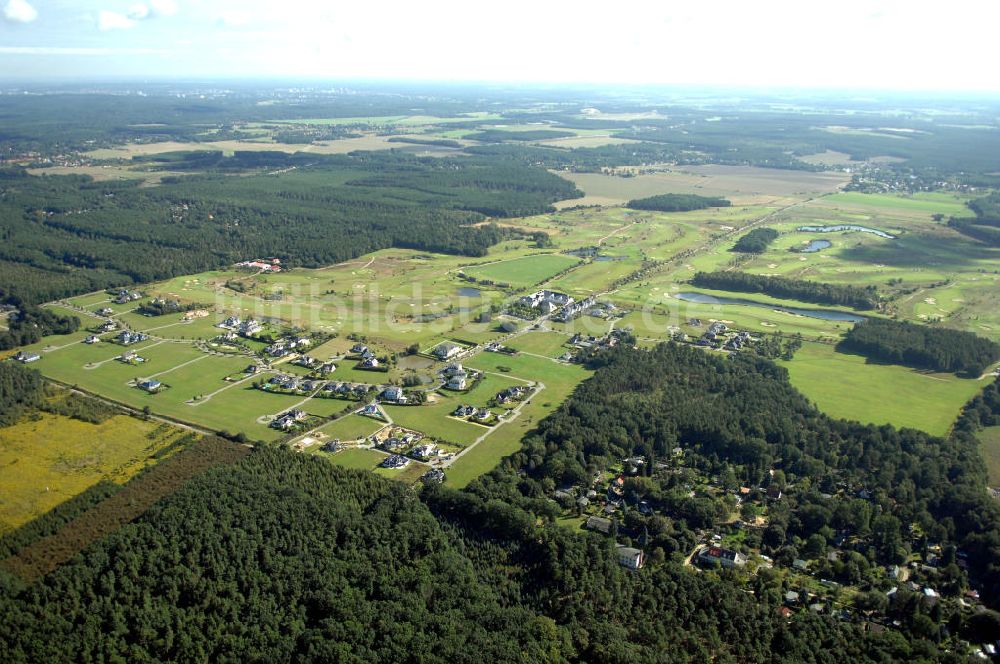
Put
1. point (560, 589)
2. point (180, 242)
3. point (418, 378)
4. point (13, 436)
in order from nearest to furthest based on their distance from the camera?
point (560, 589) < point (13, 436) < point (418, 378) < point (180, 242)

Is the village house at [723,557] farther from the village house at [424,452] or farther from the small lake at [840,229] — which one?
the small lake at [840,229]

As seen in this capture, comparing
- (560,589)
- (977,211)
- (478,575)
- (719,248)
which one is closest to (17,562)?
(478,575)

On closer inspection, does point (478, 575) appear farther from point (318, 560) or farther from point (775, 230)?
point (775, 230)

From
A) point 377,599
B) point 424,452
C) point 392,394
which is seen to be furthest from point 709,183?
point 377,599

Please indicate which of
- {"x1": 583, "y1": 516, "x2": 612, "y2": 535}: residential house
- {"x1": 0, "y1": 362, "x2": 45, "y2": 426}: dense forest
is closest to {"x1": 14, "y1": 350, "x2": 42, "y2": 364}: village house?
{"x1": 0, "y1": 362, "x2": 45, "y2": 426}: dense forest

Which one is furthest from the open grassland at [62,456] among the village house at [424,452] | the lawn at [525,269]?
the lawn at [525,269]

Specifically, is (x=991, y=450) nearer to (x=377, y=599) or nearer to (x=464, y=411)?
(x=464, y=411)

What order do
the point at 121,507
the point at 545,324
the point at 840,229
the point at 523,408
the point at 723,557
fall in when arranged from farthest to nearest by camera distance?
the point at 840,229
the point at 545,324
the point at 523,408
the point at 121,507
the point at 723,557
